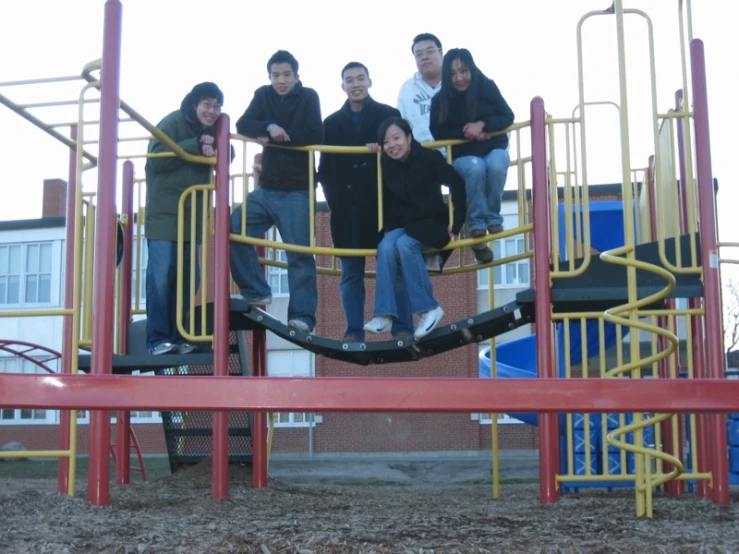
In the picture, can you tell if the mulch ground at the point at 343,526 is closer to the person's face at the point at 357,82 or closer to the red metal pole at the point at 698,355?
the red metal pole at the point at 698,355

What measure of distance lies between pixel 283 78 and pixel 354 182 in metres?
0.92

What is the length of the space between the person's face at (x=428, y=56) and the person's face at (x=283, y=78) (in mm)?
1120

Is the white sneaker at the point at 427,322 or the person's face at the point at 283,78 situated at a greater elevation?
the person's face at the point at 283,78

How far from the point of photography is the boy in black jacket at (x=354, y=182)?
23.8 feet

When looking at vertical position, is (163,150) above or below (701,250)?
above

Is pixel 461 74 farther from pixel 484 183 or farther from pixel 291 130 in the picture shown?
pixel 291 130

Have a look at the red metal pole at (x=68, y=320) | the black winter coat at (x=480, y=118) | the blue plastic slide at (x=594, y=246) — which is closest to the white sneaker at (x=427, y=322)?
the black winter coat at (x=480, y=118)

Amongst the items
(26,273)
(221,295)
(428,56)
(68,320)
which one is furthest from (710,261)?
(26,273)

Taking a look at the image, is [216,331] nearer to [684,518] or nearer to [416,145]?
[416,145]

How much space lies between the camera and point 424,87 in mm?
7887

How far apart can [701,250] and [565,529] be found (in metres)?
2.56

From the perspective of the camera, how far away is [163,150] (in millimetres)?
7238

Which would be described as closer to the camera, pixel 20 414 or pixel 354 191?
pixel 354 191

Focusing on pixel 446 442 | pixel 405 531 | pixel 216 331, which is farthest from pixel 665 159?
pixel 446 442
